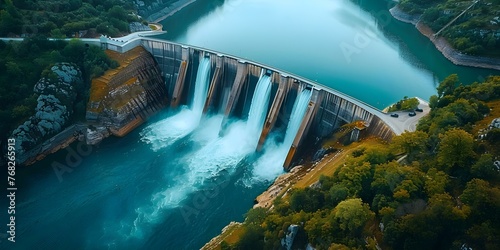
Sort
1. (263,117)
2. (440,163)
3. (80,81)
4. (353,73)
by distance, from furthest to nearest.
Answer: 1. (353,73)
2. (80,81)
3. (263,117)
4. (440,163)

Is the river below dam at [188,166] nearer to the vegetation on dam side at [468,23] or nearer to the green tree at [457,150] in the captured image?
the vegetation on dam side at [468,23]

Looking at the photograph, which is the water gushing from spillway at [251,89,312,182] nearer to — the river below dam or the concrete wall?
the river below dam

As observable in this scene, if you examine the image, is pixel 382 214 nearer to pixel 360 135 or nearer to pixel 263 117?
pixel 360 135

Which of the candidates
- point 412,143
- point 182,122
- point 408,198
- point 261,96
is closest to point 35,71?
point 182,122

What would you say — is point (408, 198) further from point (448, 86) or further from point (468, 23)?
point (468, 23)

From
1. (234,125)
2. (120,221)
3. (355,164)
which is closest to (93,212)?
(120,221)
